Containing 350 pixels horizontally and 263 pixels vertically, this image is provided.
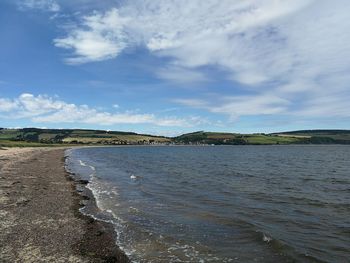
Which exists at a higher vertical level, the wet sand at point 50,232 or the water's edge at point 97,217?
the wet sand at point 50,232

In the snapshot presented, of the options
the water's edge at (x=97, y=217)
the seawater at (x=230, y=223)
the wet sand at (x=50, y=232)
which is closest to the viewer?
the wet sand at (x=50, y=232)

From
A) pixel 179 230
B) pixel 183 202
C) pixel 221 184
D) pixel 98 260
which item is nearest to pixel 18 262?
pixel 98 260

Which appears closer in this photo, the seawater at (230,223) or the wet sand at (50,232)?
the wet sand at (50,232)

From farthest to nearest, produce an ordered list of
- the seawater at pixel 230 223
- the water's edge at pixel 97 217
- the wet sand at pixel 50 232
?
the seawater at pixel 230 223
the water's edge at pixel 97 217
the wet sand at pixel 50 232

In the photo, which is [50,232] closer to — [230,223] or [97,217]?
[97,217]

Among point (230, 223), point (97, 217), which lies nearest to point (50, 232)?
point (97, 217)

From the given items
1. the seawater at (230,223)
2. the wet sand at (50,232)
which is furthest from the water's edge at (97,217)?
the seawater at (230,223)

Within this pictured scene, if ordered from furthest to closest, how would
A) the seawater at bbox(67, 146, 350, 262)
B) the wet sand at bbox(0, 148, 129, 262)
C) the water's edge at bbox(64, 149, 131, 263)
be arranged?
the seawater at bbox(67, 146, 350, 262) → the water's edge at bbox(64, 149, 131, 263) → the wet sand at bbox(0, 148, 129, 262)

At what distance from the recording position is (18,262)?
1307 centimetres

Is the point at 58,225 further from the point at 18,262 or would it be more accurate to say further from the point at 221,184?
the point at 221,184

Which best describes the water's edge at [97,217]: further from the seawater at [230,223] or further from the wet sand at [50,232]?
the seawater at [230,223]

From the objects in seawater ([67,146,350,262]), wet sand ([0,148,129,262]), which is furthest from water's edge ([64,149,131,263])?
seawater ([67,146,350,262])

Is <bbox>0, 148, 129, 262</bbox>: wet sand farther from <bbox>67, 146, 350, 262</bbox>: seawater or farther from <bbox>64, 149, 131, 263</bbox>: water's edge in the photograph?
<bbox>67, 146, 350, 262</bbox>: seawater

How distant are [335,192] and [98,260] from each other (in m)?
27.5
